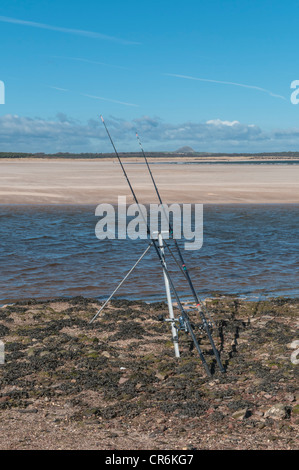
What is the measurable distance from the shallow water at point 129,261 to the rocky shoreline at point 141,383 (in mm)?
1754

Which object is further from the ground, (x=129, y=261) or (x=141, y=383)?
(x=129, y=261)

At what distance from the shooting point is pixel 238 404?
5770 millimetres

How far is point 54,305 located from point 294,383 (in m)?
5.03

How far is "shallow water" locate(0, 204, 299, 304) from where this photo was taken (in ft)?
37.5

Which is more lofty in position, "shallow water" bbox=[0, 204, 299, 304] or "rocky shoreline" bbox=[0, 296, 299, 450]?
A: "shallow water" bbox=[0, 204, 299, 304]

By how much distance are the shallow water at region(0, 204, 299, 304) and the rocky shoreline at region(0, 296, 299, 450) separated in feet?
5.76

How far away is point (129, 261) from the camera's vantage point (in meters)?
14.2

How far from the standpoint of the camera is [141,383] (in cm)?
646

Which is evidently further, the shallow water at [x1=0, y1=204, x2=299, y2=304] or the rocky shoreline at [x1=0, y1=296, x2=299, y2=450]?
the shallow water at [x1=0, y1=204, x2=299, y2=304]

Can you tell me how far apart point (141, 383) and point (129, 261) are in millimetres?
7807

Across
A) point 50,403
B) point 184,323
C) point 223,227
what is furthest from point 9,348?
point 223,227

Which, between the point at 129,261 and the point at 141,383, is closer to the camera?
the point at 141,383
